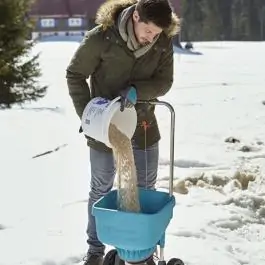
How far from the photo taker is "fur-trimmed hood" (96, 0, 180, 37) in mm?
2693

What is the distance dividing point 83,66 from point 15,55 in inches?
338

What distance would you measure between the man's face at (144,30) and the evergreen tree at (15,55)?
8.04 meters

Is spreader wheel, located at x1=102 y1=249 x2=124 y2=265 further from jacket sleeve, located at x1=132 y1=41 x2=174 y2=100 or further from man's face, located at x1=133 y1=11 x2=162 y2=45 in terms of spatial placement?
man's face, located at x1=133 y1=11 x2=162 y2=45

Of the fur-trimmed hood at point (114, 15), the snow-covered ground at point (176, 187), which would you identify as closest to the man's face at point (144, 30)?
the fur-trimmed hood at point (114, 15)

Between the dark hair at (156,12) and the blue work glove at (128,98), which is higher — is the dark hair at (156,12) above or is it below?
above

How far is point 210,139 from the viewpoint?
22.0 feet

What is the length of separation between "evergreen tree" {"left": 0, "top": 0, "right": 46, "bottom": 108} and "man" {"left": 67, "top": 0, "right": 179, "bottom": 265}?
781 cm

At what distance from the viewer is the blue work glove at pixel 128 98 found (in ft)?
8.32

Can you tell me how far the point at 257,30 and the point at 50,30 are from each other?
2803 cm

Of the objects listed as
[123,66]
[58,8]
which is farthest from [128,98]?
[58,8]

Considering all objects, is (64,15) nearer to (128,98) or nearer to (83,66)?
(83,66)

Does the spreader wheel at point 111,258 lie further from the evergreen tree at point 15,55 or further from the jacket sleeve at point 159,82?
the evergreen tree at point 15,55

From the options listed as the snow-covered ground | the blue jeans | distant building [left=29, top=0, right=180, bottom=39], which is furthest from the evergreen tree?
distant building [left=29, top=0, right=180, bottom=39]

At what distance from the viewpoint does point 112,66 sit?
A: 8.97 ft
